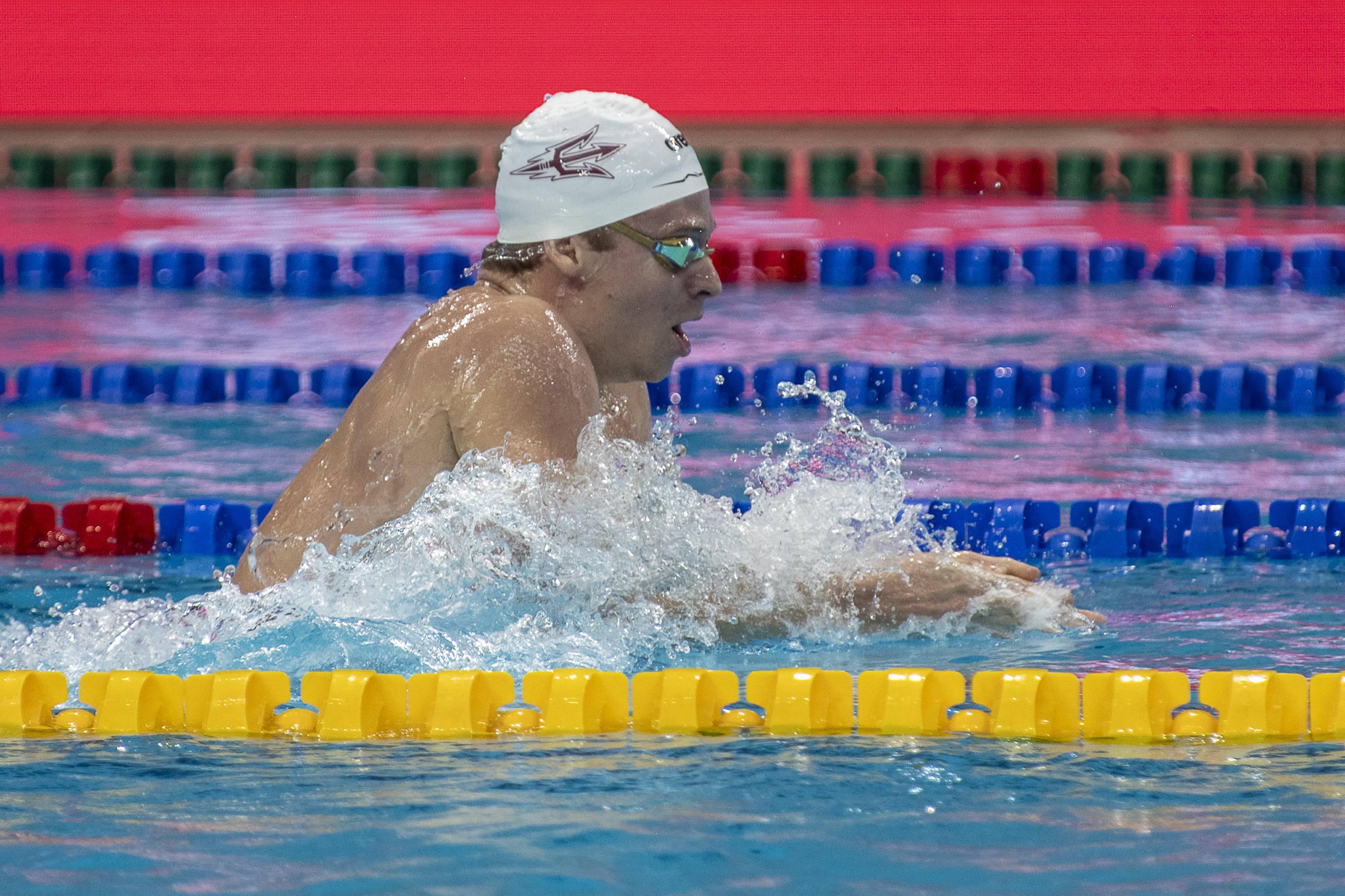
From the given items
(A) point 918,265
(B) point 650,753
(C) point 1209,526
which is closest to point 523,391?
(B) point 650,753

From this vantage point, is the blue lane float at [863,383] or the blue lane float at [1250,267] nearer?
the blue lane float at [863,383]

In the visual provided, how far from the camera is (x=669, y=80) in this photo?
1241 centimetres

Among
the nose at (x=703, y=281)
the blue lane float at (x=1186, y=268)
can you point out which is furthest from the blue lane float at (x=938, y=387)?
the nose at (x=703, y=281)

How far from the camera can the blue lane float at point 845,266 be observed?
814cm

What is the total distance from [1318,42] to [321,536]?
1046 centimetres

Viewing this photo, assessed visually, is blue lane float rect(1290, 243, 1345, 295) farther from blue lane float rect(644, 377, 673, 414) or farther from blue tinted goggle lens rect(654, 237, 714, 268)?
blue tinted goggle lens rect(654, 237, 714, 268)

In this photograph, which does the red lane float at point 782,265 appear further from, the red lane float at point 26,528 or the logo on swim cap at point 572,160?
the logo on swim cap at point 572,160

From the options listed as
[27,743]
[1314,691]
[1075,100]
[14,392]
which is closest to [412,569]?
[27,743]

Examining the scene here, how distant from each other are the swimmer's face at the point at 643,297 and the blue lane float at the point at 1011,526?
4.86 feet

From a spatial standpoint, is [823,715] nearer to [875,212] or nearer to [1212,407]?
[1212,407]

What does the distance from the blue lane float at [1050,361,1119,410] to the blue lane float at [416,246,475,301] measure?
9.65 feet

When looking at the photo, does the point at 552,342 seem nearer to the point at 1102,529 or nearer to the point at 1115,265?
the point at 1102,529

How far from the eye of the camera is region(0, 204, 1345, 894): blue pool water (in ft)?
6.50

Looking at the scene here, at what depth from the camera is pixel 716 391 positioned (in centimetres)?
604
